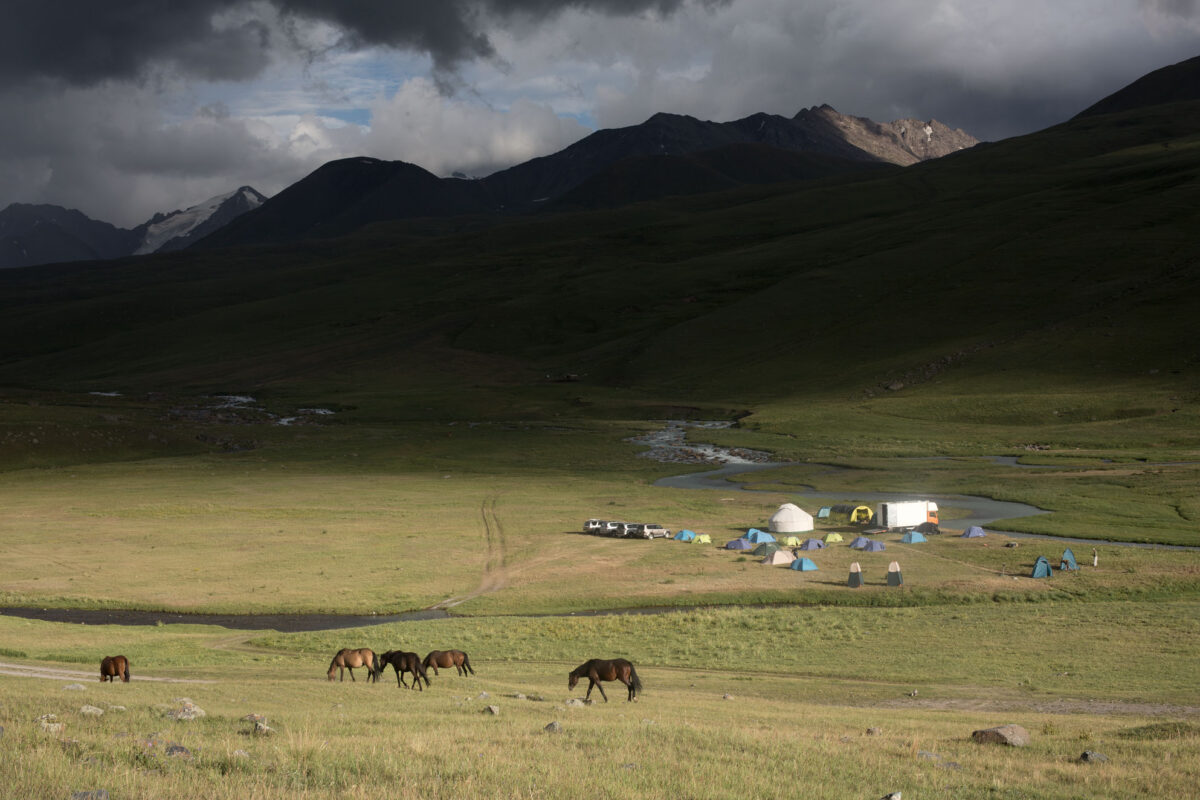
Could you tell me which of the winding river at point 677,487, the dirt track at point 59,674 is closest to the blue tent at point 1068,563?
the winding river at point 677,487

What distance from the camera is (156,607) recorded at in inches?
1989

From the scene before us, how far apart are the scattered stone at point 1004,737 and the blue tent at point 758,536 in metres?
44.1

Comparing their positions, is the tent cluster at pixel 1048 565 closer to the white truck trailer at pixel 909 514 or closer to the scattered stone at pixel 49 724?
the white truck trailer at pixel 909 514

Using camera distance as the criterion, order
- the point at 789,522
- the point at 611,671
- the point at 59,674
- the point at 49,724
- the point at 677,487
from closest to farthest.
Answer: the point at 49,724 → the point at 611,671 → the point at 59,674 → the point at 789,522 → the point at 677,487

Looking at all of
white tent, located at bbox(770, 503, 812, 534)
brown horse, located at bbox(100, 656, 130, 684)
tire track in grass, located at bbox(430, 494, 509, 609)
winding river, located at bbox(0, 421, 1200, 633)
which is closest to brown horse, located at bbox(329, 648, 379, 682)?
brown horse, located at bbox(100, 656, 130, 684)

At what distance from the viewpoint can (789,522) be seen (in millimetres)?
67375

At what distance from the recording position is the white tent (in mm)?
67188

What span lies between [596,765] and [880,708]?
15611mm

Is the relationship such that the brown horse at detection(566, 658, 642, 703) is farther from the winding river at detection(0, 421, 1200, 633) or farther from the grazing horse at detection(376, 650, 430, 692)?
the winding river at detection(0, 421, 1200, 633)

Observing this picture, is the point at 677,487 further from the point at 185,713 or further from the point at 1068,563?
the point at 185,713

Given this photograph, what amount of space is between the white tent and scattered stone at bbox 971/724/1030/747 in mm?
48231

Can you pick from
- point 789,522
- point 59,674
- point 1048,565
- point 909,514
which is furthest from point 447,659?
point 909,514

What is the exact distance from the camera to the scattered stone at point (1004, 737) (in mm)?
18469

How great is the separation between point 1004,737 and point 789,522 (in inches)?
1934
